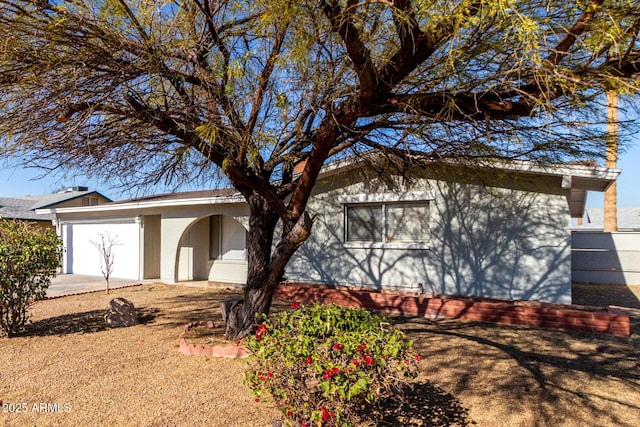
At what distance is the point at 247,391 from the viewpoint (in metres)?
4.43

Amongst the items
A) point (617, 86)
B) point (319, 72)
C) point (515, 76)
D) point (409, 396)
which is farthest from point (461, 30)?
point (409, 396)

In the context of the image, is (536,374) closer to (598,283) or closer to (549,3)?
(549,3)

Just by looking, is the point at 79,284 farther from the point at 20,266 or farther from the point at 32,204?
the point at 32,204

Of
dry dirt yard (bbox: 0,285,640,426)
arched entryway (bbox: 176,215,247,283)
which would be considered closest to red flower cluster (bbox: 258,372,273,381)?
dry dirt yard (bbox: 0,285,640,426)

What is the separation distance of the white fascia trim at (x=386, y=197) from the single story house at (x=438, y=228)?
0.08 feet

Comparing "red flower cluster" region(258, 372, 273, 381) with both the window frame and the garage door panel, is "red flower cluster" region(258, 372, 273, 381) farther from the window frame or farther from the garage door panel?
the garage door panel

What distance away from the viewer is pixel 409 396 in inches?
165

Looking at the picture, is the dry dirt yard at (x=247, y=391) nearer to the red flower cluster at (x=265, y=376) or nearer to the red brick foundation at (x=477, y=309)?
the red brick foundation at (x=477, y=309)

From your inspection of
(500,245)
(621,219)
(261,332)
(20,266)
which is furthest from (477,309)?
(621,219)

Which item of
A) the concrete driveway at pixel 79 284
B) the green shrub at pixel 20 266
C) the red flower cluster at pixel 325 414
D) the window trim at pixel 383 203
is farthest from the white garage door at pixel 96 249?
the red flower cluster at pixel 325 414

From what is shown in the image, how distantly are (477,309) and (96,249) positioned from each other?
1458 centimetres

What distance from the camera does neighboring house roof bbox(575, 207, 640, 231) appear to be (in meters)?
26.9

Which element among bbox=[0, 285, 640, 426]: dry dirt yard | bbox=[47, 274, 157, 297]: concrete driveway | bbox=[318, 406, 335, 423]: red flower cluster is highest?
bbox=[318, 406, 335, 423]: red flower cluster

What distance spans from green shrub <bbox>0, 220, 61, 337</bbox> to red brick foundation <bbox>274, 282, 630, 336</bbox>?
5399 millimetres
